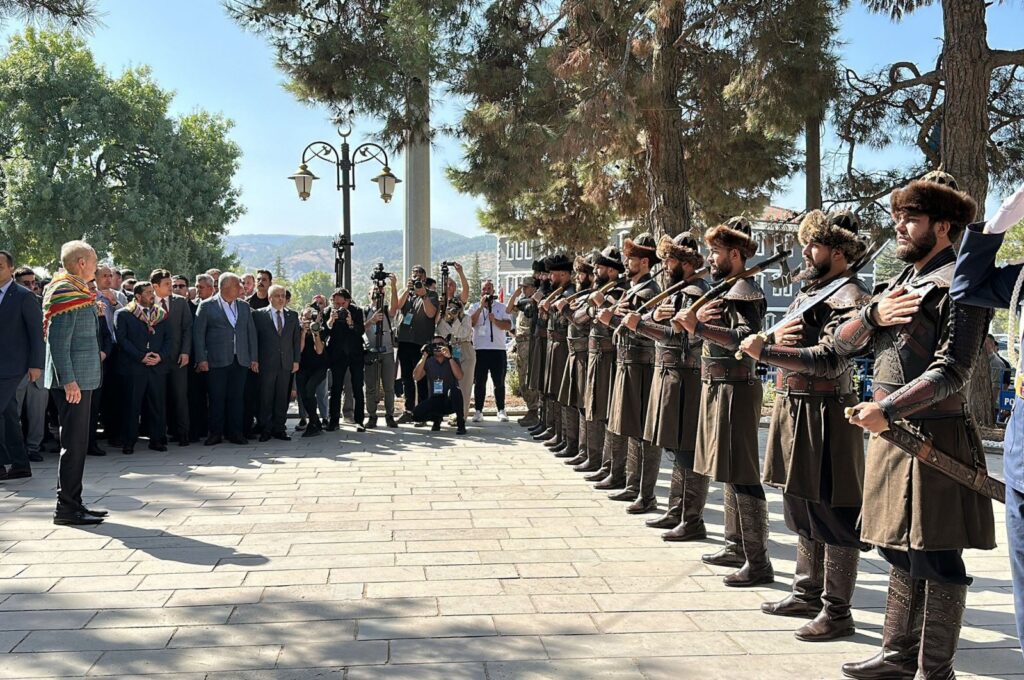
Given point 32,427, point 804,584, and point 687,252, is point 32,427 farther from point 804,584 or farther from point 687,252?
point 804,584

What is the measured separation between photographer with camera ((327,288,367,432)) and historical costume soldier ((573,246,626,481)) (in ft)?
12.9

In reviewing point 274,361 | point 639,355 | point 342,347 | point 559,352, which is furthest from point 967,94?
point 274,361

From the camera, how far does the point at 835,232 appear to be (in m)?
4.12

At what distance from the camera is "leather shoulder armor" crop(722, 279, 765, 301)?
4805mm

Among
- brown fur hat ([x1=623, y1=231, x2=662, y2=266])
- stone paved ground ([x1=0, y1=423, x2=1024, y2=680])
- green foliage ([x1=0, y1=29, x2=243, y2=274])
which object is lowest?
stone paved ground ([x1=0, y1=423, x2=1024, y2=680])

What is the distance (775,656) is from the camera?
3.78 metres

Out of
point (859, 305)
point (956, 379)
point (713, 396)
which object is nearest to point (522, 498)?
point (713, 396)

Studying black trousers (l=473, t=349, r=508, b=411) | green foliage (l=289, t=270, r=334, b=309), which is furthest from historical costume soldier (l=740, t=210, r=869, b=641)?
green foliage (l=289, t=270, r=334, b=309)

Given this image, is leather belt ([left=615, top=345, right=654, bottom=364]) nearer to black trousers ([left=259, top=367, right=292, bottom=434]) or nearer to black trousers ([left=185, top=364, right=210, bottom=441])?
black trousers ([left=259, top=367, right=292, bottom=434])

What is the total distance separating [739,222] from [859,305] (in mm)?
1474

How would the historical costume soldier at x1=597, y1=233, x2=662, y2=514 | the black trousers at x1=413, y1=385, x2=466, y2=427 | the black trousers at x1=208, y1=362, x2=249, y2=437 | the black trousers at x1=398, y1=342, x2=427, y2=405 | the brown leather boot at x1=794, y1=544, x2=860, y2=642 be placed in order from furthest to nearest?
the black trousers at x1=398, y1=342, x2=427, y2=405 < the black trousers at x1=413, y1=385, x2=466, y2=427 < the black trousers at x1=208, y1=362, x2=249, y2=437 < the historical costume soldier at x1=597, y1=233, x2=662, y2=514 < the brown leather boot at x1=794, y1=544, x2=860, y2=642

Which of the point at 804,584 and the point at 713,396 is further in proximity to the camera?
the point at 713,396

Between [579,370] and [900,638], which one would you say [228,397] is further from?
[900,638]

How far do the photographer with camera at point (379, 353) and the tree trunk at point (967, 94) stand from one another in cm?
677
